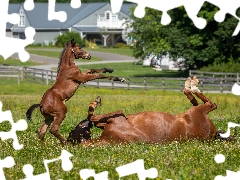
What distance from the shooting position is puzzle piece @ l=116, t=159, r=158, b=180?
33.8ft

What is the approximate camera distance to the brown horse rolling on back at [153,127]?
14.2m

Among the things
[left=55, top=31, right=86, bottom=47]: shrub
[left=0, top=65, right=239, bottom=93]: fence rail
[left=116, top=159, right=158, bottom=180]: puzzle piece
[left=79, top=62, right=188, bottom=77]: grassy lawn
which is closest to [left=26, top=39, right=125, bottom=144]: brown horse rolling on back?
[left=116, top=159, right=158, bottom=180]: puzzle piece

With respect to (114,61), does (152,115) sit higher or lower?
higher

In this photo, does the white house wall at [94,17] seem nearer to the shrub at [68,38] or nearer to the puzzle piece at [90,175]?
the shrub at [68,38]

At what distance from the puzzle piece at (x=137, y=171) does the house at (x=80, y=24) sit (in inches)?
4843

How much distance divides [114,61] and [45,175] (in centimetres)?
9236

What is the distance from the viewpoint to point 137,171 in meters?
10.6

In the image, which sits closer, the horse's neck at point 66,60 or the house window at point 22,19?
the horse's neck at point 66,60

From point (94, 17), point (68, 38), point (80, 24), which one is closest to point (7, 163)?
point (68, 38)

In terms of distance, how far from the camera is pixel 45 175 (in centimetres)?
1062

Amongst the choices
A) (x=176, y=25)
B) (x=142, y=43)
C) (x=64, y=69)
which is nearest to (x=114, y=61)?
(x=142, y=43)

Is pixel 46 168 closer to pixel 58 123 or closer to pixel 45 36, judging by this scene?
pixel 58 123

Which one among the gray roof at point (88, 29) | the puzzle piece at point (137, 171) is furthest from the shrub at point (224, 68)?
the gray roof at point (88, 29)

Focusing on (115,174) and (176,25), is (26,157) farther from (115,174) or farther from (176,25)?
(176,25)
